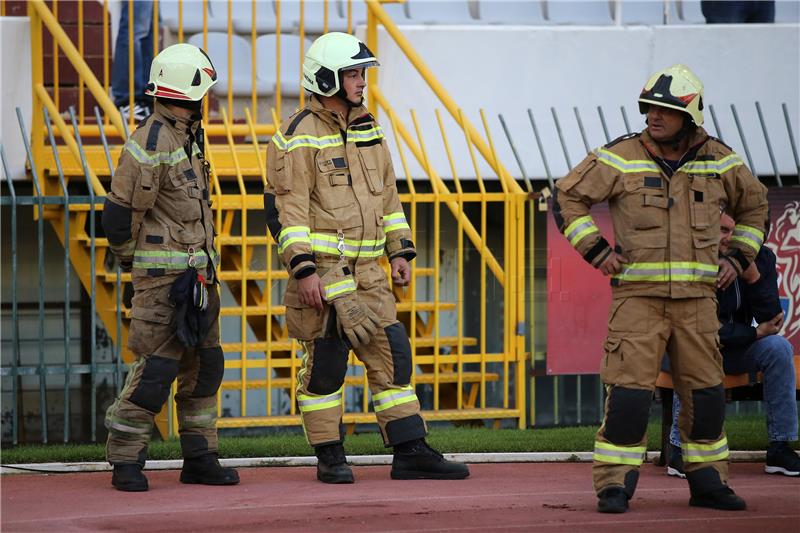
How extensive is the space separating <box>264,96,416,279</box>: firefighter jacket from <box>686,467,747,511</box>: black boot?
1872 millimetres

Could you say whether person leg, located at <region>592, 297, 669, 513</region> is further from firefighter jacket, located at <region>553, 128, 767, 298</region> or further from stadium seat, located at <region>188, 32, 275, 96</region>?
stadium seat, located at <region>188, 32, 275, 96</region>

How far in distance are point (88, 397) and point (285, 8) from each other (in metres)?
3.81

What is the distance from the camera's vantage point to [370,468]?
26.0ft

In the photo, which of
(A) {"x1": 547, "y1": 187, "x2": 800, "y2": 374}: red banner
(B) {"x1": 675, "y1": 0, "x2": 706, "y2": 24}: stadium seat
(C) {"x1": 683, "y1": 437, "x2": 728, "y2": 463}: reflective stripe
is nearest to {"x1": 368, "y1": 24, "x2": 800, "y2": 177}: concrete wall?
(B) {"x1": 675, "y1": 0, "x2": 706, "y2": 24}: stadium seat

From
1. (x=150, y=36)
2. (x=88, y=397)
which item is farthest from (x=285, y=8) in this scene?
(x=88, y=397)

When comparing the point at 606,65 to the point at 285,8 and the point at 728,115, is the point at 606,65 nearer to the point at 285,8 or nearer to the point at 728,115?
the point at 728,115

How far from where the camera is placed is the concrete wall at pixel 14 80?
11.1 metres

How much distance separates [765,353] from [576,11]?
624 centimetres

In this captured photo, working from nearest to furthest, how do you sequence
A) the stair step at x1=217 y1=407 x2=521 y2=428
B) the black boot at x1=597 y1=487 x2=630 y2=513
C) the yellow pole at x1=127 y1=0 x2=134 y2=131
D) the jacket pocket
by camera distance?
1. the black boot at x1=597 y1=487 x2=630 y2=513
2. the jacket pocket
3. the stair step at x1=217 y1=407 x2=521 y2=428
4. the yellow pole at x1=127 y1=0 x2=134 y2=131

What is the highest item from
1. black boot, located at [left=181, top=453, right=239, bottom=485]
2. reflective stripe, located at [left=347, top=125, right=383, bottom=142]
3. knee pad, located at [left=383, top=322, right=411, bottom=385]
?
reflective stripe, located at [left=347, top=125, right=383, bottom=142]

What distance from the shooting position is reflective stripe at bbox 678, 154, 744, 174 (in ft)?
21.6

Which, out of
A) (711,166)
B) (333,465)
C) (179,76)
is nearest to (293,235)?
(179,76)

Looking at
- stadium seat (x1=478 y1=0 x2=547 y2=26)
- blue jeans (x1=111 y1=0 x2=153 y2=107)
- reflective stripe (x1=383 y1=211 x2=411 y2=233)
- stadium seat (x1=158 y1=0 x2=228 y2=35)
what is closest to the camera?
reflective stripe (x1=383 y1=211 x2=411 y2=233)

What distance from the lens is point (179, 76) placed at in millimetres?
7082
